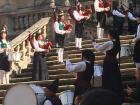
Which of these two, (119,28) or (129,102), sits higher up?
(119,28)

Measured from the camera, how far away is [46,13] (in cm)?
1780

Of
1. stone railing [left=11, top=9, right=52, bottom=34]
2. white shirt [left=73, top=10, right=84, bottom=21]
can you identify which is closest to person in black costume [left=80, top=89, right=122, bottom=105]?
white shirt [left=73, top=10, right=84, bottom=21]

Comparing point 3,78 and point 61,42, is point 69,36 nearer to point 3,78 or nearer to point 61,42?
point 61,42

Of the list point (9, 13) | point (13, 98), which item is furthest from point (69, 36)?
point (13, 98)

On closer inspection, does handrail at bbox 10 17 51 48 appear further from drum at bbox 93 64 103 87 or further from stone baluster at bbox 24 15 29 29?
drum at bbox 93 64 103 87

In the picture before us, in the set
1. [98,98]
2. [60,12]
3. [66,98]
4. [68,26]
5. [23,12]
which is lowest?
[66,98]

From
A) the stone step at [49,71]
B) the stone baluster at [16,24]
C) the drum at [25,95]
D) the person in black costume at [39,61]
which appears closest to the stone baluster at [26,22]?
the stone baluster at [16,24]

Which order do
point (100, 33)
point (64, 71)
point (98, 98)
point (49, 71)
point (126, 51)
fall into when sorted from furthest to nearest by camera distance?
point (100, 33), point (49, 71), point (64, 71), point (126, 51), point (98, 98)

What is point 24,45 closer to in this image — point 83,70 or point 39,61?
point 39,61

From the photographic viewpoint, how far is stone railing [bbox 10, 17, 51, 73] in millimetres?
15031

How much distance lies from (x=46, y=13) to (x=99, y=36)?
2.99 m

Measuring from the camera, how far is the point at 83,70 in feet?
28.0

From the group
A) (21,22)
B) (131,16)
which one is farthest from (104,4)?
(21,22)

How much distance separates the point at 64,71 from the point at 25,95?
6072mm
